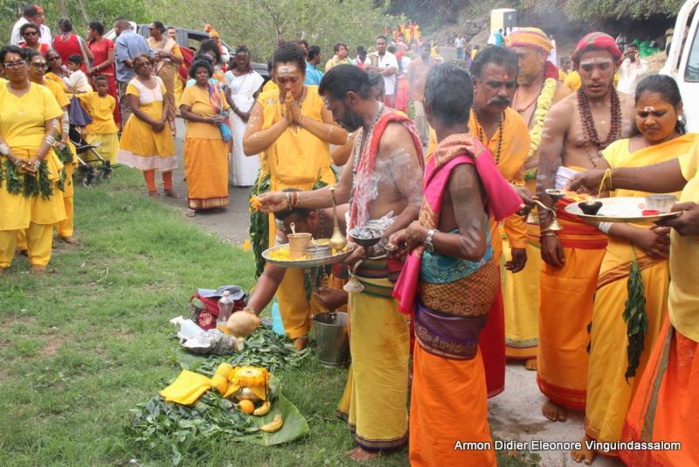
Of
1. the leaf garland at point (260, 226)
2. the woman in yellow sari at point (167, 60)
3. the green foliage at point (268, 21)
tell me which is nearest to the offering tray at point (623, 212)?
the leaf garland at point (260, 226)

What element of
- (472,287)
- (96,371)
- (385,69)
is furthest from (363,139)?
(385,69)

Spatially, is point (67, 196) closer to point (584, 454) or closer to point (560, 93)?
point (560, 93)

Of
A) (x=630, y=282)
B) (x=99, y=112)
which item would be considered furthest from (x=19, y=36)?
(x=630, y=282)

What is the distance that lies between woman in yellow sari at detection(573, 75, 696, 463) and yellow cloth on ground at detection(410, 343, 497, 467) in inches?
31.9

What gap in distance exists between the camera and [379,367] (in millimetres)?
3691

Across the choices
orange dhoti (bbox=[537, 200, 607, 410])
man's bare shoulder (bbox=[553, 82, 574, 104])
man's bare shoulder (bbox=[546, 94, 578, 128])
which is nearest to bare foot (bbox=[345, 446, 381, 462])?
orange dhoti (bbox=[537, 200, 607, 410])

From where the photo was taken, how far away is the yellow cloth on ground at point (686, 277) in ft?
8.99

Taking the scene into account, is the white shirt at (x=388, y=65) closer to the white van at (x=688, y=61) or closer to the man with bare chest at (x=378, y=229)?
the white van at (x=688, y=61)

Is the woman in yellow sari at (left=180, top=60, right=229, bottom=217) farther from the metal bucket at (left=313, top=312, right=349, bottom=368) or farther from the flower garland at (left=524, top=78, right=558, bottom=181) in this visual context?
the flower garland at (left=524, top=78, right=558, bottom=181)

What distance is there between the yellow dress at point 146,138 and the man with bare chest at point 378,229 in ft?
24.6

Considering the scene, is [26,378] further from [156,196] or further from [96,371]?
[156,196]

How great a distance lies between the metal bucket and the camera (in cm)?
491

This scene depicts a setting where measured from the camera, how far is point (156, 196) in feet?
36.8

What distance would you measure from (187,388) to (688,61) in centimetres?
708
